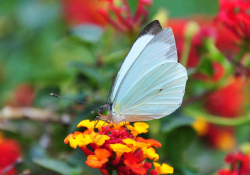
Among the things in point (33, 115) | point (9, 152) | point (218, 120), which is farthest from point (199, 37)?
point (9, 152)

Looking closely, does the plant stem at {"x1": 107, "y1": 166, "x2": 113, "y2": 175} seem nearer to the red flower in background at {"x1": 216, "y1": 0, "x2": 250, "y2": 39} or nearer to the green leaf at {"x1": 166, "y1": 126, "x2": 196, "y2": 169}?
the green leaf at {"x1": 166, "y1": 126, "x2": 196, "y2": 169}

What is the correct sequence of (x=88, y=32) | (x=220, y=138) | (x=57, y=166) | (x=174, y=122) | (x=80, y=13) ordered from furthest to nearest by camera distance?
(x=80, y=13) → (x=220, y=138) → (x=88, y=32) → (x=174, y=122) → (x=57, y=166)

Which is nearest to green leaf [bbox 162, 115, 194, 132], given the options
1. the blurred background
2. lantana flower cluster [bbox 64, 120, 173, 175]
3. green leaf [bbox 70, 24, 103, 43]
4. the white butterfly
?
the blurred background

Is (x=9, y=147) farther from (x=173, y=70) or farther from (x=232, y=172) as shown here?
(x=232, y=172)

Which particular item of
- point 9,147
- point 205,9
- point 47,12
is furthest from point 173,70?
point 205,9

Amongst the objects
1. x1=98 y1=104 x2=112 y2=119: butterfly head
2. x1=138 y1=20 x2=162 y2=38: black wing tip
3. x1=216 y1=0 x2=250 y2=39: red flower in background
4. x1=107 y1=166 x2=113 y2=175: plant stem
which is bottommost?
x1=107 y1=166 x2=113 y2=175: plant stem

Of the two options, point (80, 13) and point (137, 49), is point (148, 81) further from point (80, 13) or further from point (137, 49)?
point (80, 13)
